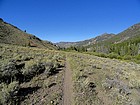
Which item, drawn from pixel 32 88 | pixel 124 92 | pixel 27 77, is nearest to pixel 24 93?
pixel 32 88

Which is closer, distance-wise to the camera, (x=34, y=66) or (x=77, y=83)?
(x=77, y=83)

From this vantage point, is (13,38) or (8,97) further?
(13,38)

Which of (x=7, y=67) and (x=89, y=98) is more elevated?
(x=7, y=67)

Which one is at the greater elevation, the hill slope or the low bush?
the hill slope

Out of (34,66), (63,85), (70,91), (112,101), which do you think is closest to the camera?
(112,101)

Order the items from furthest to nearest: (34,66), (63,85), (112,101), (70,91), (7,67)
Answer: (34,66) < (7,67) < (63,85) < (70,91) < (112,101)

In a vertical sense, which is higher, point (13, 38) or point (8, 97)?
point (13, 38)

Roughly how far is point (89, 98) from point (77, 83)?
7.85 ft

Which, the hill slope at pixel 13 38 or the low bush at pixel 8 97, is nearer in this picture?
the low bush at pixel 8 97

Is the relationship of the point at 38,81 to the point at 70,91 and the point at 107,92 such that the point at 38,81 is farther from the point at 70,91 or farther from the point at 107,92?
the point at 107,92

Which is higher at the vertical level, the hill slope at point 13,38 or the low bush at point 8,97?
the hill slope at point 13,38

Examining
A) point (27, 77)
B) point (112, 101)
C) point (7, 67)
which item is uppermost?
point (7, 67)

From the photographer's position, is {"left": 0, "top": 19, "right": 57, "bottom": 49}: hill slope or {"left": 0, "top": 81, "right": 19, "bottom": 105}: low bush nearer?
{"left": 0, "top": 81, "right": 19, "bottom": 105}: low bush

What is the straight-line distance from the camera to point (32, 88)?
30.8 feet
